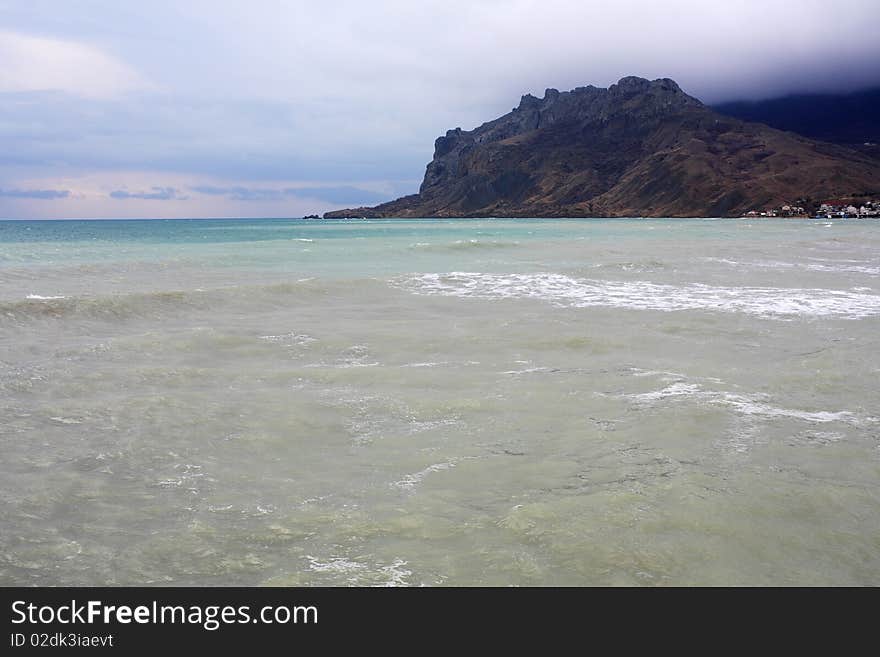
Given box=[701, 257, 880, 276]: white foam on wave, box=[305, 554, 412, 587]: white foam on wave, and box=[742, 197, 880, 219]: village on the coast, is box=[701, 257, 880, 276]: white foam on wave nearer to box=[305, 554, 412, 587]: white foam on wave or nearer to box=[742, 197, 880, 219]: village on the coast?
box=[305, 554, 412, 587]: white foam on wave

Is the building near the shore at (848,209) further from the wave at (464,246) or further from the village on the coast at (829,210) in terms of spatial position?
the wave at (464,246)

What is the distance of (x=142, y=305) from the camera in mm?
15391

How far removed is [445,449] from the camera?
→ 589cm

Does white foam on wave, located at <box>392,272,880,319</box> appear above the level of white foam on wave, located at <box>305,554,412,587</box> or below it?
above

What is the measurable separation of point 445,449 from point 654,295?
1226 cm

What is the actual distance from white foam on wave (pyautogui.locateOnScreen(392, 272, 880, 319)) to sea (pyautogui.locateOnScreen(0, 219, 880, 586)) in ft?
1.57

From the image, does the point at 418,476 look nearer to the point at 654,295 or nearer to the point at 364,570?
the point at 364,570

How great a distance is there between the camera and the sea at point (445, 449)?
3979 millimetres

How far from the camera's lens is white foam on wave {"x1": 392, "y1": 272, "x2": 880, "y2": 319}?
13992mm

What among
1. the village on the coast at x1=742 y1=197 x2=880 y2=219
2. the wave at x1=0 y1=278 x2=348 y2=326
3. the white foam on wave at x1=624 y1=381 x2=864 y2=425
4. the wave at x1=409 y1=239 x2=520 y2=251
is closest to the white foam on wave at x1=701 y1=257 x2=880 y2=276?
the wave at x1=409 y1=239 x2=520 y2=251

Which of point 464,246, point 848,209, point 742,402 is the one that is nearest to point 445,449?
point 742,402

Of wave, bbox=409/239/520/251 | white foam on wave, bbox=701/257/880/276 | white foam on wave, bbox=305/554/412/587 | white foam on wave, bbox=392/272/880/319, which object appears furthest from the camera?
wave, bbox=409/239/520/251
